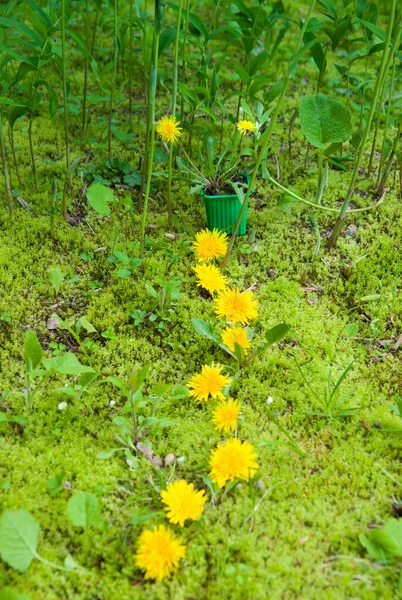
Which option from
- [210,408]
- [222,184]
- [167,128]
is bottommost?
[210,408]

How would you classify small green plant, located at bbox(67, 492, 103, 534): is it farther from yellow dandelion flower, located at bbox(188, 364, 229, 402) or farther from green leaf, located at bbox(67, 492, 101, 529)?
yellow dandelion flower, located at bbox(188, 364, 229, 402)

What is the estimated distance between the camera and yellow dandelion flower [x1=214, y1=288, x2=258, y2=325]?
1808 millimetres

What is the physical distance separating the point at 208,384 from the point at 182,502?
0.39m

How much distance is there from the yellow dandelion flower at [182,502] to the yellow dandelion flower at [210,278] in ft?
2.53

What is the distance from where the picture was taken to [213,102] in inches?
87.8

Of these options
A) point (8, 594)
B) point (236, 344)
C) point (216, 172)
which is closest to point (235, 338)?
point (236, 344)

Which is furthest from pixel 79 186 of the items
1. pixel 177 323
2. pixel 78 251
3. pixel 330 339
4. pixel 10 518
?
pixel 10 518

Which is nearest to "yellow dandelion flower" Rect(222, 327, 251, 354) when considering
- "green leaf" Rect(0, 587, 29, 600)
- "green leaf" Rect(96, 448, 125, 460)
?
"green leaf" Rect(96, 448, 125, 460)

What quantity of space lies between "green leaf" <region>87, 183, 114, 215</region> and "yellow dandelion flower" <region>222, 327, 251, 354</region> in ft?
2.28

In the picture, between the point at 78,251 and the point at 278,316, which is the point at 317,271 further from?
the point at 78,251

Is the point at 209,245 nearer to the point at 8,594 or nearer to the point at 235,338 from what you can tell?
the point at 235,338

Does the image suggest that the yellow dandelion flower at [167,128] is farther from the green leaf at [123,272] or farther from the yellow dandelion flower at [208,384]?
the yellow dandelion flower at [208,384]

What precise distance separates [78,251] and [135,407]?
0.84 meters

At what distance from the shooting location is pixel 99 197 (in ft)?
6.74
